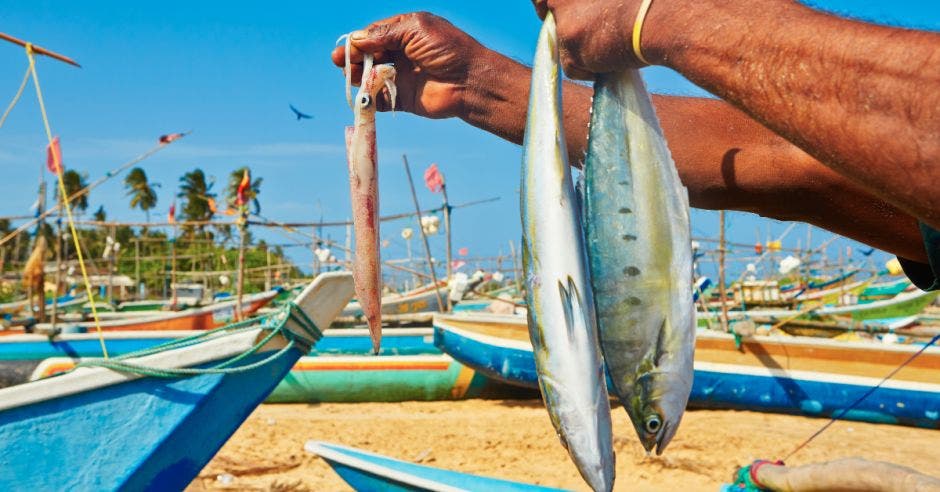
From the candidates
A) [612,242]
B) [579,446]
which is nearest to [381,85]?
[612,242]

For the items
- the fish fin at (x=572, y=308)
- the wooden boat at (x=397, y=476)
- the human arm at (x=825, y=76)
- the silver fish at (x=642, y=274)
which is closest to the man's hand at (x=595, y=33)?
the human arm at (x=825, y=76)

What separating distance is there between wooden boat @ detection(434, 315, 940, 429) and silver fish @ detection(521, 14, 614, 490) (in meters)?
7.28

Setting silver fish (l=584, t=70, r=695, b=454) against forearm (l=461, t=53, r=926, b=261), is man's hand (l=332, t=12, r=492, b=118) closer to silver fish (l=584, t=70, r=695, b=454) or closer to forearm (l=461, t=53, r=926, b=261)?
forearm (l=461, t=53, r=926, b=261)

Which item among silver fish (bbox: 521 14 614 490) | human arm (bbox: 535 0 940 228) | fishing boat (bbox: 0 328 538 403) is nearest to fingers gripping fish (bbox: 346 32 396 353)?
silver fish (bbox: 521 14 614 490)

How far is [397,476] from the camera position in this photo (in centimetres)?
380

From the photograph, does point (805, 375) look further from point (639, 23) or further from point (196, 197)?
point (196, 197)

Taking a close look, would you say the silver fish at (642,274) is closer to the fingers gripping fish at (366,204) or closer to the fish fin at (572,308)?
the fish fin at (572,308)

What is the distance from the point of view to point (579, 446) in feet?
4.00

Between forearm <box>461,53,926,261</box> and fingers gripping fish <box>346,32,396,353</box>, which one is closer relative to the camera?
fingers gripping fish <box>346,32,396,353</box>

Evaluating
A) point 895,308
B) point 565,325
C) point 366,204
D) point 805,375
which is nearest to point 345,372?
point 805,375

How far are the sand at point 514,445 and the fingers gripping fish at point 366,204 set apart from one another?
14.1 feet

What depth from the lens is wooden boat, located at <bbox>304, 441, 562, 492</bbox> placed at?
3.58 m

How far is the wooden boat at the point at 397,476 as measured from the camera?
358 cm

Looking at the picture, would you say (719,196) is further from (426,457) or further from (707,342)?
(707,342)
